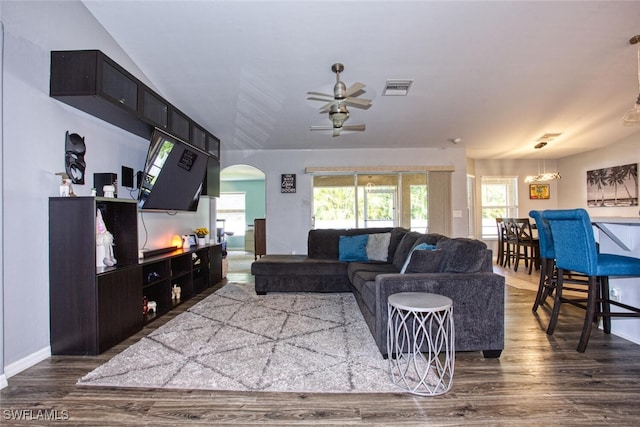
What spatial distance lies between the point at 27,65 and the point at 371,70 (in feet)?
10.1

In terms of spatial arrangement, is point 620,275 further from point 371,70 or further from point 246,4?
point 246,4

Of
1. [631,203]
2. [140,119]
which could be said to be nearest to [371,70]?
[140,119]

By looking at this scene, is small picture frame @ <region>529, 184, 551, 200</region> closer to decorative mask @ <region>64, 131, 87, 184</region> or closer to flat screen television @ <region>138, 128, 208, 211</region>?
flat screen television @ <region>138, 128, 208, 211</region>

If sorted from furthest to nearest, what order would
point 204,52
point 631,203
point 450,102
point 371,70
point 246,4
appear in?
point 631,203
point 450,102
point 371,70
point 204,52
point 246,4

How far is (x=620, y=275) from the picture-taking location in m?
2.35

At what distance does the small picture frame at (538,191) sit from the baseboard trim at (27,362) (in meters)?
9.01

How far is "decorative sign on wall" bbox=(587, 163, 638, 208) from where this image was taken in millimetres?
5789

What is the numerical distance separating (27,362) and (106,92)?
82.1 inches

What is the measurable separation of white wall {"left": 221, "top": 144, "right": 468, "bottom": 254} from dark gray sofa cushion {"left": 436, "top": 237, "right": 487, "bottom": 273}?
3958 mm

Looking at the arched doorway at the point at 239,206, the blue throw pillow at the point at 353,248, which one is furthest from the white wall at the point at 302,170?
the arched doorway at the point at 239,206

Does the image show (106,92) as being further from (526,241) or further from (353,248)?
(526,241)

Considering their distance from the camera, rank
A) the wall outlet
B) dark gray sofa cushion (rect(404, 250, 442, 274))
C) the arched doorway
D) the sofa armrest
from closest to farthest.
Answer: the sofa armrest
dark gray sofa cushion (rect(404, 250, 442, 274))
the wall outlet
the arched doorway

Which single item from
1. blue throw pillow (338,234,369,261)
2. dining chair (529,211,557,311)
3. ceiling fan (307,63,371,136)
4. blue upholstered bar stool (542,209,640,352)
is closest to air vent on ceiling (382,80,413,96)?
ceiling fan (307,63,371,136)

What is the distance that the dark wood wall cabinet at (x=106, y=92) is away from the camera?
7.89 ft
